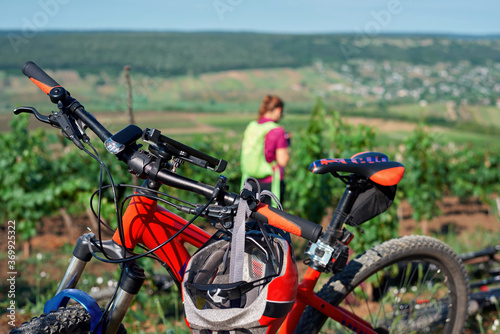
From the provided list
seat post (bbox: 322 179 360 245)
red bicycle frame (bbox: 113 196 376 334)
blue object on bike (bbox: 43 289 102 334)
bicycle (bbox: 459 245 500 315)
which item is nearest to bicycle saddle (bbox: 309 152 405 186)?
seat post (bbox: 322 179 360 245)

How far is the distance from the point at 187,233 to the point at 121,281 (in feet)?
1.10

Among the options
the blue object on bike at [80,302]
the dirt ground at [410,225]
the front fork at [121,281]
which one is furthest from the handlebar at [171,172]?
Answer: the dirt ground at [410,225]

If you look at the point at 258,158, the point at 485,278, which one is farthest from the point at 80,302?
the point at 485,278

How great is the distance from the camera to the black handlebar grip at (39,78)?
1762 mm

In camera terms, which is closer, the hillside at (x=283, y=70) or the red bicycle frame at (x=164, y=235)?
the red bicycle frame at (x=164, y=235)

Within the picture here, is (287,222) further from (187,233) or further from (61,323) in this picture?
(61,323)

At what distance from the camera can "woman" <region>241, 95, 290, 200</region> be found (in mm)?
4812

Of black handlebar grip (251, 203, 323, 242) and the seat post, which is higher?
the seat post

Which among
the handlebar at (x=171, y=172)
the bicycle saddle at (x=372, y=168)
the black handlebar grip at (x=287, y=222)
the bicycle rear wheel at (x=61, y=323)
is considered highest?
the bicycle saddle at (x=372, y=168)

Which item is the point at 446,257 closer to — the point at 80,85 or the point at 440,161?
the point at 440,161

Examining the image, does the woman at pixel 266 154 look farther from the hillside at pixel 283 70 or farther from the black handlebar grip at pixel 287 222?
the hillside at pixel 283 70

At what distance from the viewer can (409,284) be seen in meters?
2.74

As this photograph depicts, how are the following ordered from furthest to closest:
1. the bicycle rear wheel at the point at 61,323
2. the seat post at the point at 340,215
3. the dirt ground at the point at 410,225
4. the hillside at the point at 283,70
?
the hillside at the point at 283,70
the dirt ground at the point at 410,225
the seat post at the point at 340,215
the bicycle rear wheel at the point at 61,323

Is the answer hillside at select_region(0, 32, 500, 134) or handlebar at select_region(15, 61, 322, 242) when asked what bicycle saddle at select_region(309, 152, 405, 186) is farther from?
hillside at select_region(0, 32, 500, 134)
